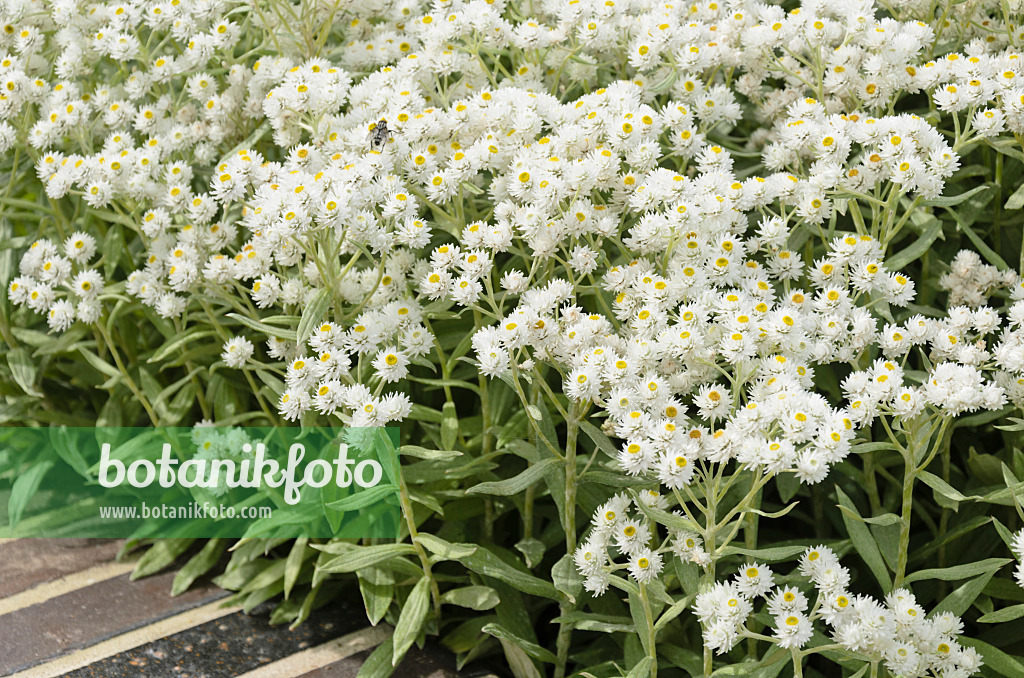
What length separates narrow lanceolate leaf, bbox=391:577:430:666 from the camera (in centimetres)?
204

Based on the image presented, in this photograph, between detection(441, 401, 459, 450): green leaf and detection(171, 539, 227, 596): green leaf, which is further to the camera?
detection(171, 539, 227, 596): green leaf

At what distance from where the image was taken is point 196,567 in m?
2.50

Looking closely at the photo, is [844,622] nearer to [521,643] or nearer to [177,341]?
[521,643]

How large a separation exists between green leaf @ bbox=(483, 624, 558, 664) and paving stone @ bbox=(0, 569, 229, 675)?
32.4 inches

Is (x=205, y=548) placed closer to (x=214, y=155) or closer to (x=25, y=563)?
(x=25, y=563)

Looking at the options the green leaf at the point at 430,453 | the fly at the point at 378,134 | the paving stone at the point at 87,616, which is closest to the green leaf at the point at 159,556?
the paving stone at the point at 87,616

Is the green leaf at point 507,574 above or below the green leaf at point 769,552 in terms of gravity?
below

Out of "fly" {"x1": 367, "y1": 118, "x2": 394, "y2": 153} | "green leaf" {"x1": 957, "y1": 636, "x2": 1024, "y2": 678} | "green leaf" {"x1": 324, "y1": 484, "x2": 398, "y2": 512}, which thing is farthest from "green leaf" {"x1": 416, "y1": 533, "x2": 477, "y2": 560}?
"green leaf" {"x1": 957, "y1": 636, "x2": 1024, "y2": 678}

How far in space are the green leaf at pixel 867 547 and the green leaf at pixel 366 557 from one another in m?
0.85

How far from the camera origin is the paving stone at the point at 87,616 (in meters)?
2.28

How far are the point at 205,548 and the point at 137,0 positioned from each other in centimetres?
134

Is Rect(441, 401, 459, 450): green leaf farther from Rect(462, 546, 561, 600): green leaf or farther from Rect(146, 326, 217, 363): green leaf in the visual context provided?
Rect(146, 326, 217, 363): green leaf

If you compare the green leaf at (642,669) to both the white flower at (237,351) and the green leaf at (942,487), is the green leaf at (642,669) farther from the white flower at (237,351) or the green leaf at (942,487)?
the white flower at (237,351)

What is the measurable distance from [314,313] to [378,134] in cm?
39
